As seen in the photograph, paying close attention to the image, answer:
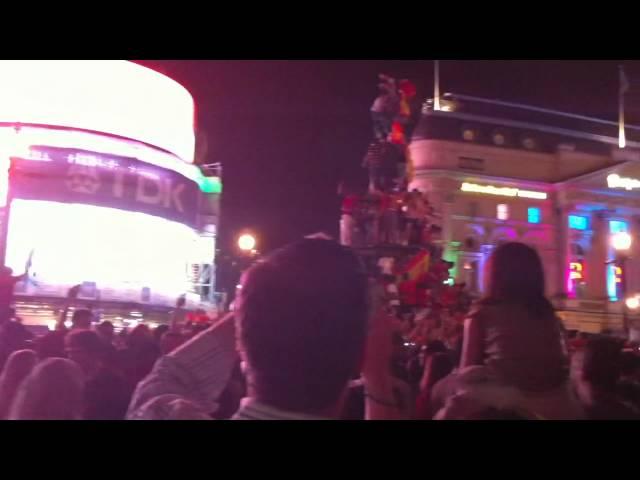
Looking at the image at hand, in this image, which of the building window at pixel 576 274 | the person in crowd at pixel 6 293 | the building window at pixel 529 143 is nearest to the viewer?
the person in crowd at pixel 6 293

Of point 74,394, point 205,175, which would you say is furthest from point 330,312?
point 205,175

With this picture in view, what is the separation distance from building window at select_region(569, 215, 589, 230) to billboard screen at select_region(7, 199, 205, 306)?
2478 centimetres

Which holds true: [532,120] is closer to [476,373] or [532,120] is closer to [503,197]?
[503,197]

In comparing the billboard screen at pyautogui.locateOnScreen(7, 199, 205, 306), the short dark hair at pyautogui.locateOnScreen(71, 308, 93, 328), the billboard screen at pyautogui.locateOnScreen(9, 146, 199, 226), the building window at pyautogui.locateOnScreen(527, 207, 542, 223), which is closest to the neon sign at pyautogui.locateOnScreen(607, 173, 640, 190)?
the building window at pyautogui.locateOnScreen(527, 207, 542, 223)

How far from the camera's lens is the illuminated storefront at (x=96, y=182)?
31750 millimetres

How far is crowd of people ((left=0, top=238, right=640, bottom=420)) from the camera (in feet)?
6.24

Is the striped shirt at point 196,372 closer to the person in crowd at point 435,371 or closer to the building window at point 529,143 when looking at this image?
the person in crowd at point 435,371

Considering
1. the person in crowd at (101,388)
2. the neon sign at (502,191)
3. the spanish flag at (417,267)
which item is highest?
the neon sign at (502,191)

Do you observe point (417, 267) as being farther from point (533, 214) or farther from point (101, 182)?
point (533, 214)

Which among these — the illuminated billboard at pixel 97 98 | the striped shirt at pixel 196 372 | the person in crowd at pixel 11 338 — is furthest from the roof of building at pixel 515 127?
the striped shirt at pixel 196 372

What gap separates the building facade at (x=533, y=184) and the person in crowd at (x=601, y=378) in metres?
40.3

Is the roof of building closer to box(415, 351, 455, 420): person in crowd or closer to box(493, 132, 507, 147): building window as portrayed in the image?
box(493, 132, 507, 147): building window

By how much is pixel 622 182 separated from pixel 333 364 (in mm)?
47294
